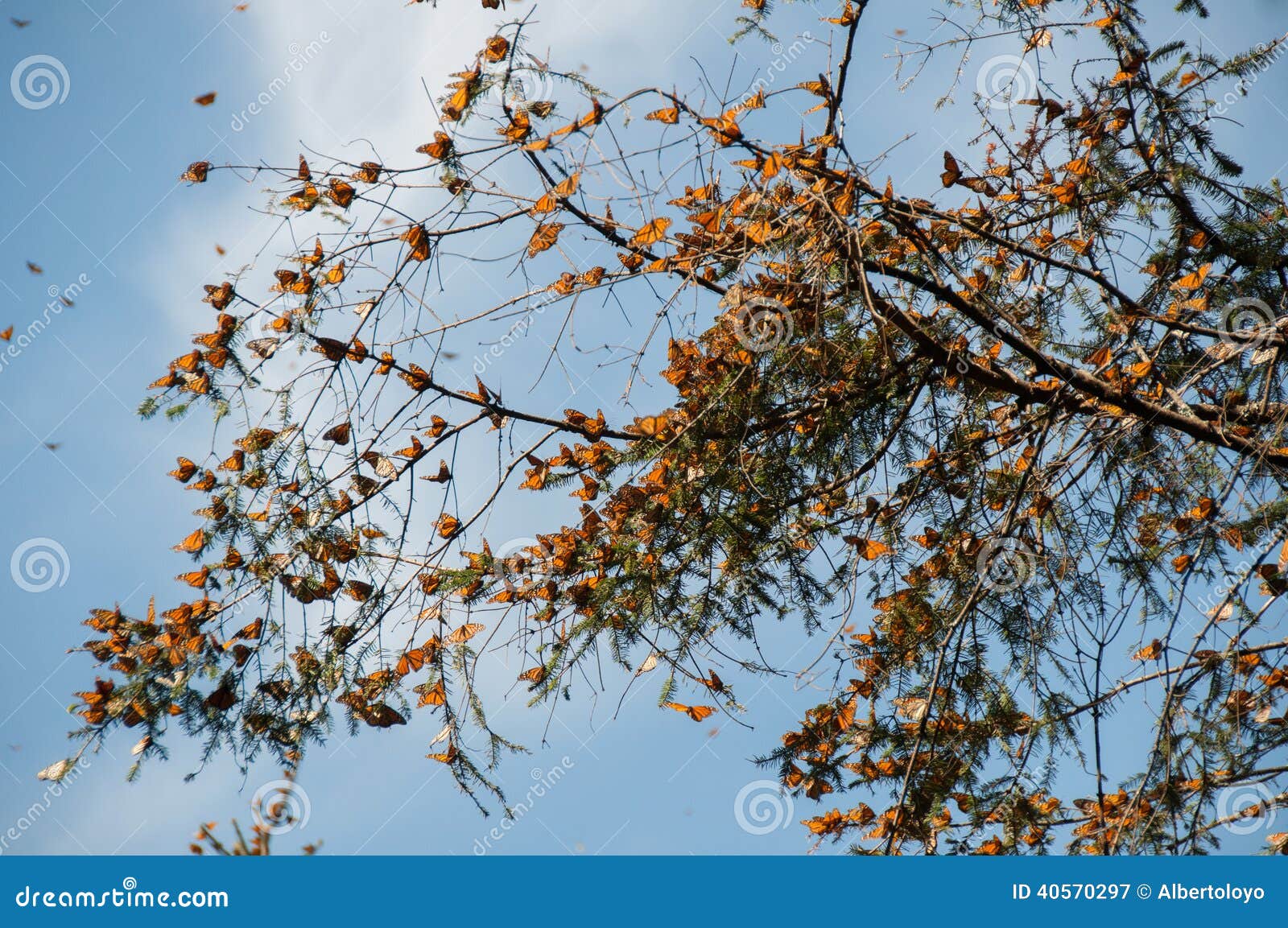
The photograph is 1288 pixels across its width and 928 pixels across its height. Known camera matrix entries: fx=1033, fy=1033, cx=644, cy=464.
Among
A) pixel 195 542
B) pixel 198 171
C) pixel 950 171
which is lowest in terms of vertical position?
pixel 195 542

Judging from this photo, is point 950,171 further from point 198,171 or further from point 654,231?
point 198,171

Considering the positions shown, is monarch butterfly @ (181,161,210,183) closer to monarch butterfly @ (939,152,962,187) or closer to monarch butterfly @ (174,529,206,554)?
→ monarch butterfly @ (174,529,206,554)

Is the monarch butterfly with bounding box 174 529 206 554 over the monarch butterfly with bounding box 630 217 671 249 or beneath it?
beneath

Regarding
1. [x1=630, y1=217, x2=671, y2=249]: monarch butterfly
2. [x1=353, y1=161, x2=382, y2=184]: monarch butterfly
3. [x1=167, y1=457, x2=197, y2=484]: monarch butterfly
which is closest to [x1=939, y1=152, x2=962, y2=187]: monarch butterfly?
[x1=630, y1=217, x2=671, y2=249]: monarch butterfly

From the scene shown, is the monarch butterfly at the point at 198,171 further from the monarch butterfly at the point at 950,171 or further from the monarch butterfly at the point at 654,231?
the monarch butterfly at the point at 950,171

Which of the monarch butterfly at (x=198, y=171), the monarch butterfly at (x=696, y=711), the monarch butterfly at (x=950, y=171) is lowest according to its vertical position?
the monarch butterfly at (x=696, y=711)

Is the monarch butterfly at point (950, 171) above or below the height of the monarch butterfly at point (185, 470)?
above

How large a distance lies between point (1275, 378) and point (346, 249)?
11.5 ft

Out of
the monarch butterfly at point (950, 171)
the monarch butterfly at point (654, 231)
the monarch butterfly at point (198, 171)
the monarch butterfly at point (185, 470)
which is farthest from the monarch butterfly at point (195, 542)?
the monarch butterfly at point (950, 171)

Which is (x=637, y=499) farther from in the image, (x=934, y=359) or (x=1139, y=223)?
(x=1139, y=223)

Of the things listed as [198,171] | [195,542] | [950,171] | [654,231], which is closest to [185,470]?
[195,542]

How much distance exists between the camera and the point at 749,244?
9.87ft

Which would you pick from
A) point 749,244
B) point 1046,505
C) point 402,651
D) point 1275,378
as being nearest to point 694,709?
point 402,651

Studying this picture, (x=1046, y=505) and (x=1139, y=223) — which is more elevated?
(x=1139, y=223)
